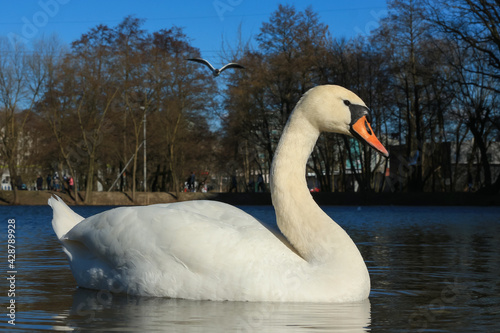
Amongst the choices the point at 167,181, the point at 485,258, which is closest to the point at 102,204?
the point at 167,181

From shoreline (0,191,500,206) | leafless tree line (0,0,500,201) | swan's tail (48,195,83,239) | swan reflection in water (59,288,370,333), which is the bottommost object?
swan reflection in water (59,288,370,333)

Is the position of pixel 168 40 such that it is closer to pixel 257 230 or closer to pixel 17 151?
pixel 17 151

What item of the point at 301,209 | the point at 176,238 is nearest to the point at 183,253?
the point at 176,238

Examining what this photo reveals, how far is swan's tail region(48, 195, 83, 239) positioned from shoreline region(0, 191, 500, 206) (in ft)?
102

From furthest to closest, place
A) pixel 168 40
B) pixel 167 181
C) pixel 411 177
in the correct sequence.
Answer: pixel 167 181, pixel 168 40, pixel 411 177

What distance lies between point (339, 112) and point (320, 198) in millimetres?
35648

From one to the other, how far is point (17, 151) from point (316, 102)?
45.6 m

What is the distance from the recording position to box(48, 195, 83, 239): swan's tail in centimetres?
719

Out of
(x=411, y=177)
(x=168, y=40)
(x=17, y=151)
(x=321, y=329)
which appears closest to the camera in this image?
(x=321, y=329)

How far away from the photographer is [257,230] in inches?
246

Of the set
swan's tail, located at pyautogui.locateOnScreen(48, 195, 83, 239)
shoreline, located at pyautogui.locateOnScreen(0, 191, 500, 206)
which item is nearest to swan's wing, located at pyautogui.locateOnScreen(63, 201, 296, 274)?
swan's tail, located at pyautogui.locateOnScreen(48, 195, 83, 239)

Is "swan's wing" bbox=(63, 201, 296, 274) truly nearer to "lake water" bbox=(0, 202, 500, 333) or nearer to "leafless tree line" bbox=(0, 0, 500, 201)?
"lake water" bbox=(0, 202, 500, 333)

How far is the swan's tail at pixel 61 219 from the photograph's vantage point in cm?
719

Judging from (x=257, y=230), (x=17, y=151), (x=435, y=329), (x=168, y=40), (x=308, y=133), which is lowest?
(x=435, y=329)
